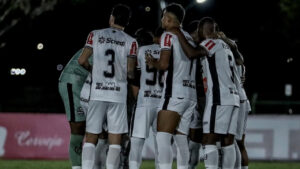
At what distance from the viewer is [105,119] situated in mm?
10781

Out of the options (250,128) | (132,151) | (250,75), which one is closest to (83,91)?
(132,151)

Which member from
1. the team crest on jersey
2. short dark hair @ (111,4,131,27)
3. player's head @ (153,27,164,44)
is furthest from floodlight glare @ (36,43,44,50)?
the team crest on jersey

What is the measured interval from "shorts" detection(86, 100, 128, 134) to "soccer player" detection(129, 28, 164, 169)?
1.03 metres

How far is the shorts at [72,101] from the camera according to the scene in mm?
11117

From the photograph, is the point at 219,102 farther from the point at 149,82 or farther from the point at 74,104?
Answer: the point at 74,104

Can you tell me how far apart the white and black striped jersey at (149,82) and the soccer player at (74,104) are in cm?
96

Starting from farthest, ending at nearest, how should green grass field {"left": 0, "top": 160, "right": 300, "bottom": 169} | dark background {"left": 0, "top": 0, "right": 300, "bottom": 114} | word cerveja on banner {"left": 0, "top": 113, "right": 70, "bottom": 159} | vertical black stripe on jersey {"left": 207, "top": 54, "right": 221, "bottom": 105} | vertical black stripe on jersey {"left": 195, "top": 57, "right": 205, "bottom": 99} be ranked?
dark background {"left": 0, "top": 0, "right": 300, "bottom": 114}, word cerveja on banner {"left": 0, "top": 113, "right": 70, "bottom": 159}, green grass field {"left": 0, "top": 160, "right": 300, "bottom": 169}, vertical black stripe on jersey {"left": 195, "top": 57, "right": 205, "bottom": 99}, vertical black stripe on jersey {"left": 207, "top": 54, "right": 221, "bottom": 105}

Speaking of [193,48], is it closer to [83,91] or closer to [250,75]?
[83,91]

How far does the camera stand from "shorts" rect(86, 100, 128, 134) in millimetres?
10531

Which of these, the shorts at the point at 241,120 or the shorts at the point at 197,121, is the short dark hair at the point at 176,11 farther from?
the shorts at the point at 197,121

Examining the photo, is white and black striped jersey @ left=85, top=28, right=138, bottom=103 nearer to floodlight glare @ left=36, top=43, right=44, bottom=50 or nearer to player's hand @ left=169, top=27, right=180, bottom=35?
player's hand @ left=169, top=27, right=180, bottom=35

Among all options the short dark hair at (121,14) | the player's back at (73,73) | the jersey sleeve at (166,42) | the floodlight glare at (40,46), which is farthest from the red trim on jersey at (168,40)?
the floodlight glare at (40,46)

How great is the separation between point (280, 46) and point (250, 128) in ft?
130

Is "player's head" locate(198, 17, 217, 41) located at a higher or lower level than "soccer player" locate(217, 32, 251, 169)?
higher
